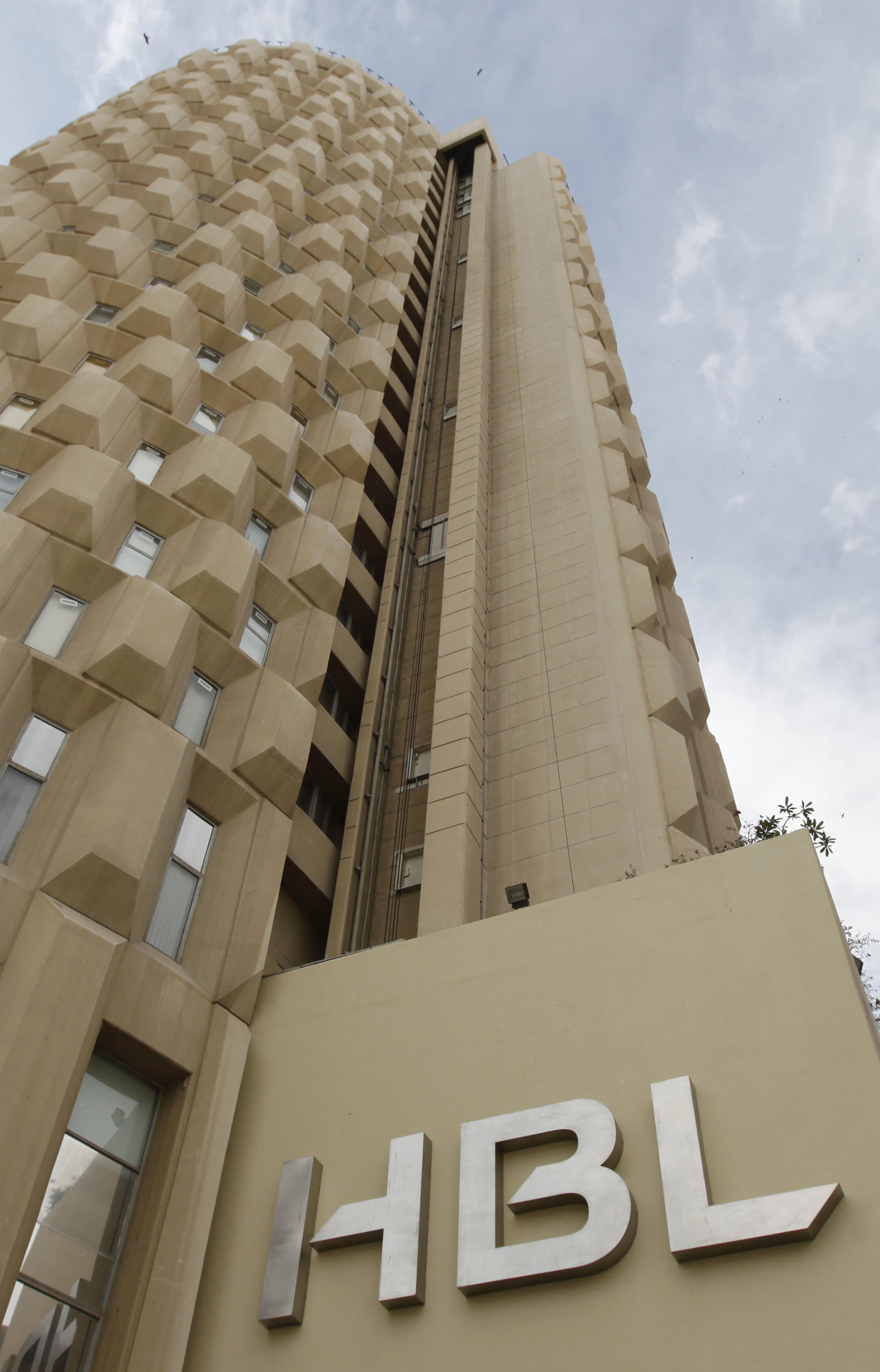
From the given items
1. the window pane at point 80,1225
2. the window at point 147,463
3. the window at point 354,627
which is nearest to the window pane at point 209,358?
the window at point 147,463

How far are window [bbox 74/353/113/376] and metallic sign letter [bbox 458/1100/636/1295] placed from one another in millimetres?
20546

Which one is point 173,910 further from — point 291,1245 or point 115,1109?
point 291,1245

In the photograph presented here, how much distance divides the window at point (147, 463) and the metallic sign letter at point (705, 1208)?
16.7 metres

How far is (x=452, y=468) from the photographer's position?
33.8m

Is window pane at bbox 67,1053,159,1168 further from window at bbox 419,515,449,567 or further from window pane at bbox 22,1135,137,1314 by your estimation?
window at bbox 419,515,449,567

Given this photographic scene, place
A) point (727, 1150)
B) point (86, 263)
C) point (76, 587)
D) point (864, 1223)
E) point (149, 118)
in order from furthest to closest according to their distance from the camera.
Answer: point (149, 118)
point (86, 263)
point (76, 587)
point (727, 1150)
point (864, 1223)

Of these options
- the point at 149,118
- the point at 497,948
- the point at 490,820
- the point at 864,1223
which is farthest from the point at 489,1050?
the point at 149,118

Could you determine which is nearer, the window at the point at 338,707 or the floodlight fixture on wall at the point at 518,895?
the floodlight fixture on wall at the point at 518,895

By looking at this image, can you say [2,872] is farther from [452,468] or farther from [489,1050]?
[452,468]

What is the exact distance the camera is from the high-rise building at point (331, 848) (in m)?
12.3

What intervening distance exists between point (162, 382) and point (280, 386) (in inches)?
158

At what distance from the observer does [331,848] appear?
2314cm

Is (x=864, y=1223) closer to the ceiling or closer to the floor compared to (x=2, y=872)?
closer to the floor

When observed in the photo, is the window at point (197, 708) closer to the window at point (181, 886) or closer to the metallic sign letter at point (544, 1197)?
the window at point (181, 886)
